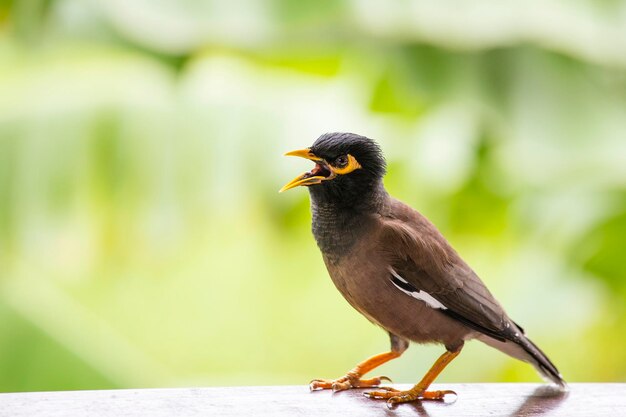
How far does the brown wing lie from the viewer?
1.58 m

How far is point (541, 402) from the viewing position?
1609 mm

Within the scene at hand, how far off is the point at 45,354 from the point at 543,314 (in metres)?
1.69

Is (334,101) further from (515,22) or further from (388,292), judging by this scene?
(388,292)

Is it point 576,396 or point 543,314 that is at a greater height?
point 543,314

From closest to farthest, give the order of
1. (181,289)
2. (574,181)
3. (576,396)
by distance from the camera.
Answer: (576,396) → (574,181) → (181,289)

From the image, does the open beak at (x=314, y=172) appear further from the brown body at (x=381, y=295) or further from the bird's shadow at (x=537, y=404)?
the bird's shadow at (x=537, y=404)

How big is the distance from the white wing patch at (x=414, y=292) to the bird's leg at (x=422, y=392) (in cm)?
11

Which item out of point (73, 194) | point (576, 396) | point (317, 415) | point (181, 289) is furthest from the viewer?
point (181, 289)

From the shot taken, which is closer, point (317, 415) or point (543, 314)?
point (317, 415)

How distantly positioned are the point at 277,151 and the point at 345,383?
1.10 m

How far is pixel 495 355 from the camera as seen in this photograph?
3.17 meters

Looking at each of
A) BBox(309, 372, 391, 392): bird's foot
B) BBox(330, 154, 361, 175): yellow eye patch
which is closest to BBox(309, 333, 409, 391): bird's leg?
BBox(309, 372, 391, 392): bird's foot

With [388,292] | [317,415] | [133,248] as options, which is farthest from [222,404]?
[133,248]

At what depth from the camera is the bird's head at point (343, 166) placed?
1523 mm
